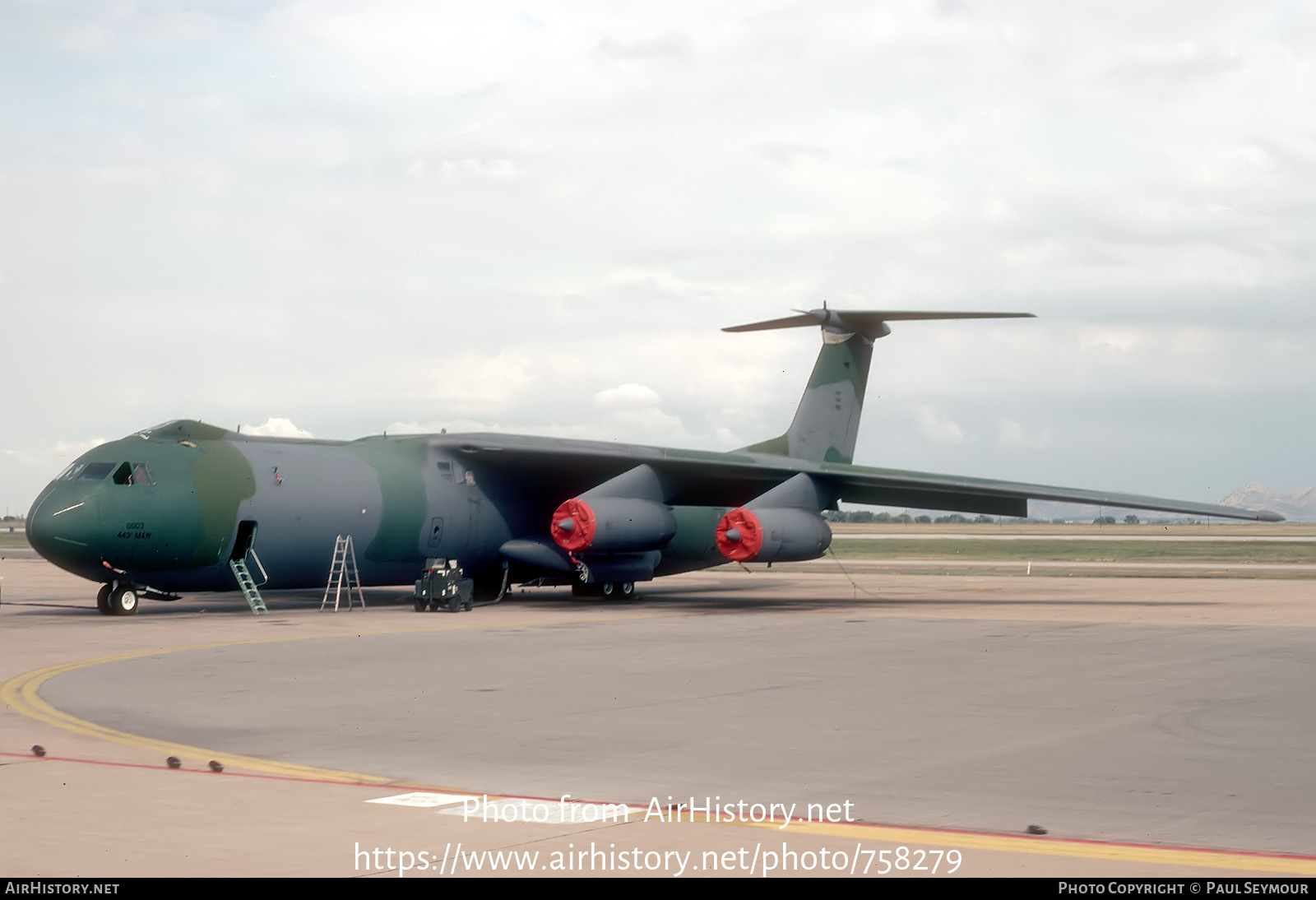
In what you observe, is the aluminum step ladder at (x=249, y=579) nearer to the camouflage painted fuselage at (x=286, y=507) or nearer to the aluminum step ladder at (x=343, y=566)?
the camouflage painted fuselage at (x=286, y=507)

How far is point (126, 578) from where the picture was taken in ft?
80.4

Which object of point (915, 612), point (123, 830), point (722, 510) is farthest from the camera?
point (722, 510)

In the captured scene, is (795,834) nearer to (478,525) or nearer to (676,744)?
(676,744)

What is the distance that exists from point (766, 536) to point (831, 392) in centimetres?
848

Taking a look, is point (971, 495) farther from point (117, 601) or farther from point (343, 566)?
point (117, 601)

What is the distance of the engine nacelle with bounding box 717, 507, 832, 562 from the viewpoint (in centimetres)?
2756

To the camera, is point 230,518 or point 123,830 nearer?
point 123,830

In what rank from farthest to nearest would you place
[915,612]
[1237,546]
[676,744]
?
[1237,546], [915,612], [676,744]

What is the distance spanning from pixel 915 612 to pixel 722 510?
786 cm

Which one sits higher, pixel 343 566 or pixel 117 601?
pixel 343 566

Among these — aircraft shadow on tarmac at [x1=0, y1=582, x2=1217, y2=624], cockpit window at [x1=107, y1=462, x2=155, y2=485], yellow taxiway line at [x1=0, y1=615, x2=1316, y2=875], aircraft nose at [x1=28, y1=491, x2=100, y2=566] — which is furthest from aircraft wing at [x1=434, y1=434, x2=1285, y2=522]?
yellow taxiway line at [x1=0, y1=615, x2=1316, y2=875]

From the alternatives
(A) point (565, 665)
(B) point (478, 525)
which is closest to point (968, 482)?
(B) point (478, 525)

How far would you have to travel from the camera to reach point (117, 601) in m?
24.7

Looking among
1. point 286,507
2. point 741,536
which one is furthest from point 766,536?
point 286,507
